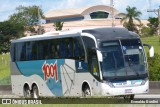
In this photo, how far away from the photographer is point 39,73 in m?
24.4

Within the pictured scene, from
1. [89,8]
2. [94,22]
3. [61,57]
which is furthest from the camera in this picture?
[89,8]

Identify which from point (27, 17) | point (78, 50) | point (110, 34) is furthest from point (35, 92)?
point (27, 17)

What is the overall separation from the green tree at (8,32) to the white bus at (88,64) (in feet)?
304

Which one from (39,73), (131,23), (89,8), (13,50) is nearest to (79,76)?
(39,73)

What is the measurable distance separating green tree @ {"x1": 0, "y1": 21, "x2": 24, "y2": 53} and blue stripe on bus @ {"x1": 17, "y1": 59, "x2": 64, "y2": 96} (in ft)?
299

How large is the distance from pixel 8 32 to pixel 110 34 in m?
102

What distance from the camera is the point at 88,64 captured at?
20.4m

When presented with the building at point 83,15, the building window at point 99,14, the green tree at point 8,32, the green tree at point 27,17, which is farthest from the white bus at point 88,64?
the building window at point 99,14

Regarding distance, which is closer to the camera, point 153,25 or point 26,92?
point 26,92

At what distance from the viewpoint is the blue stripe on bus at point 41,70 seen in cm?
2294

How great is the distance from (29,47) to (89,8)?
156025 mm

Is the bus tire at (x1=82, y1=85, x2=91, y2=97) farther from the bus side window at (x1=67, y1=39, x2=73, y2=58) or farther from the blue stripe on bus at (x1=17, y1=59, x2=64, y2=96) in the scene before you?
the blue stripe on bus at (x1=17, y1=59, x2=64, y2=96)

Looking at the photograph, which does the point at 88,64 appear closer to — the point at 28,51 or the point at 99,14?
the point at 28,51

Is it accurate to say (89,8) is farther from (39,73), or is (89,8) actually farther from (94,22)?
(39,73)
